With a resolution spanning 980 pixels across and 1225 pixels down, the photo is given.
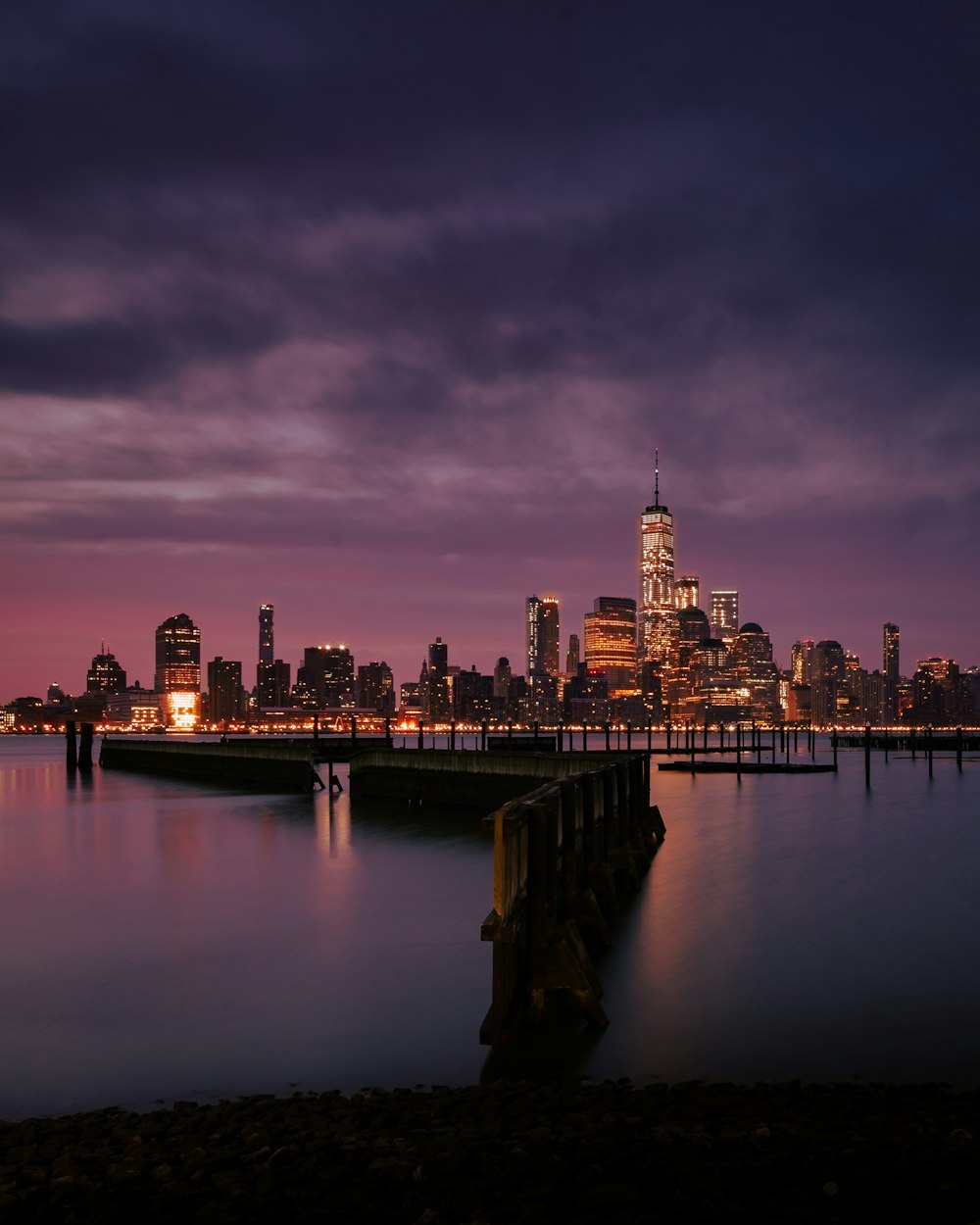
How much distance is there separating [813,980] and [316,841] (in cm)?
2684

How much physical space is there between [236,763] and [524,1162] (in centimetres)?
7610

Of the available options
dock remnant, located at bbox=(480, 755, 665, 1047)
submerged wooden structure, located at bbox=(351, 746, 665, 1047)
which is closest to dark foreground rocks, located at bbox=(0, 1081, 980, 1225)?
dock remnant, located at bbox=(480, 755, 665, 1047)

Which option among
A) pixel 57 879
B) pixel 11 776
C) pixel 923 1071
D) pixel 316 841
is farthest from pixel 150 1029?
pixel 11 776

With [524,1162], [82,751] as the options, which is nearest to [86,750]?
[82,751]

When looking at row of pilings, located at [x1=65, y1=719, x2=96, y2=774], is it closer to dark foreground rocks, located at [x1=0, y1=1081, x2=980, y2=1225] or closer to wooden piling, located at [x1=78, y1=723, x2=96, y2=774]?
wooden piling, located at [x1=78, y1=723, x2=96, y2=774]

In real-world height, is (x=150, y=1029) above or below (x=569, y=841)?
below

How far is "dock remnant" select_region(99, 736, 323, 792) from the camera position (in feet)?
233

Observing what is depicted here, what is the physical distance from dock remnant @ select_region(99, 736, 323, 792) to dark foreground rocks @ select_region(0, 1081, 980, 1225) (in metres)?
60.0

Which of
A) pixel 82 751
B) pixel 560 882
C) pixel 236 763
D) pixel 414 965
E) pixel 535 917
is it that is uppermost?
pixel 535 917

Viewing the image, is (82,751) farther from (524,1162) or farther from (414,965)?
(524,1162)

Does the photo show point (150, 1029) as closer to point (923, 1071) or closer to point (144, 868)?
point (923, 1071)

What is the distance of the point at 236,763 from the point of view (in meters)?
81.6

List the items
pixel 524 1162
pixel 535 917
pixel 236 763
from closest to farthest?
pixel 524 1162
pixel 535 917
pixel 236 763

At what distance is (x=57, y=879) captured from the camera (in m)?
35.2
